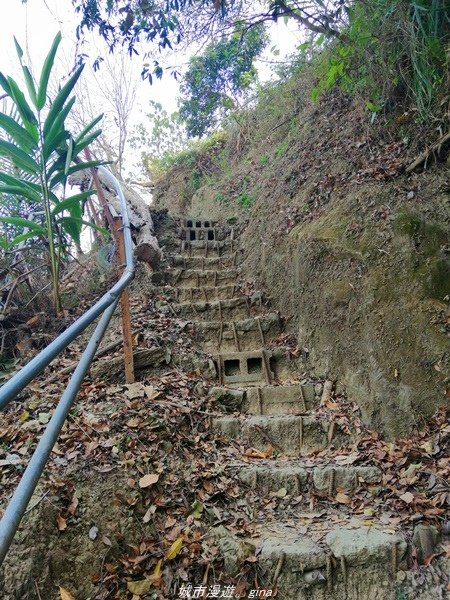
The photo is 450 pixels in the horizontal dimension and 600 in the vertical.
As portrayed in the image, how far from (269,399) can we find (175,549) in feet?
5.27

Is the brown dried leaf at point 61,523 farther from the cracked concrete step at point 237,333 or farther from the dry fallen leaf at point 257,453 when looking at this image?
the cracked concrete step at point 237,333

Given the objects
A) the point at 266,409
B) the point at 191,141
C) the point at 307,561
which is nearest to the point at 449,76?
the point at 266,409

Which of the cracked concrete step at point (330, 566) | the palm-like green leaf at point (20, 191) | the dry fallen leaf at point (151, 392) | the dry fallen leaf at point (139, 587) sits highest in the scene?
the palm-like green leaf at point (20, 191)

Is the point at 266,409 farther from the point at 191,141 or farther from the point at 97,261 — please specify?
the point at 191,141

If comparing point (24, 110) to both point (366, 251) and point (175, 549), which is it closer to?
point (366, 251)

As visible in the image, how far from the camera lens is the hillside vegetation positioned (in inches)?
114

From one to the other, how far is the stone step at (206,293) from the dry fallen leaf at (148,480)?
9.07 feet

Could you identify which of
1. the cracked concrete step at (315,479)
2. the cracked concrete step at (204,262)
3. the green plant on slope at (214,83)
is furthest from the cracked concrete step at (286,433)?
the green plant on slope at (214,83)

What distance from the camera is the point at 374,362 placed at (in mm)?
3061

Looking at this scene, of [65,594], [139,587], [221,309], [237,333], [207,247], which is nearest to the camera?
[65,594]

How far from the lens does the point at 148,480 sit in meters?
2.21

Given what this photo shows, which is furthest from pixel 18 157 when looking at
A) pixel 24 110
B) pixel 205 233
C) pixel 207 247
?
pixel 205 233

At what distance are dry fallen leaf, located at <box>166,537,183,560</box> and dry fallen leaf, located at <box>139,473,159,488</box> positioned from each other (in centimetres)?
31

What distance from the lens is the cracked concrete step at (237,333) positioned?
4.21 meters
